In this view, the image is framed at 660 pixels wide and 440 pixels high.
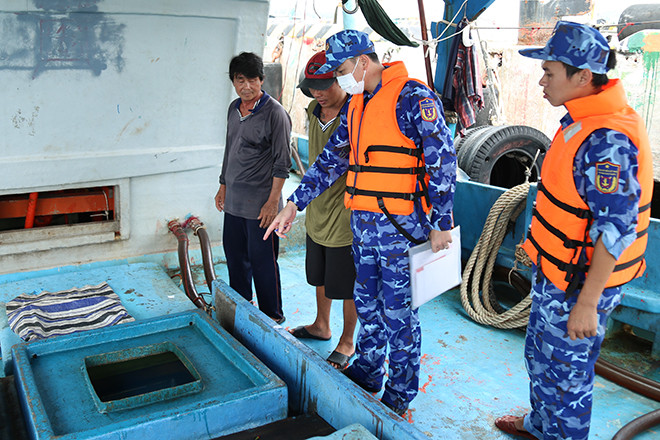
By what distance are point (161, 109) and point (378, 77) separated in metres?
2.26

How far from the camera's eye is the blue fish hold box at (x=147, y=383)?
2.03 m

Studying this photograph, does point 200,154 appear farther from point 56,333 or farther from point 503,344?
point 503,344

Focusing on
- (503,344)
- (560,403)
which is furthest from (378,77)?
(503,344)

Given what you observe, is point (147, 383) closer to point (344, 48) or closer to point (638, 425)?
point (344, 48)

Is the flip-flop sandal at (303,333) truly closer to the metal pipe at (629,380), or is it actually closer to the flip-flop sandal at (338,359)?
the flip-flop sandal at (338,359)

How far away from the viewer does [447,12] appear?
4.94 meters

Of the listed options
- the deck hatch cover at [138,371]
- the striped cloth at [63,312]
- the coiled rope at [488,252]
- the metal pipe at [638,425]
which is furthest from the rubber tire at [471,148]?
the deck hatch cover at [138,371]

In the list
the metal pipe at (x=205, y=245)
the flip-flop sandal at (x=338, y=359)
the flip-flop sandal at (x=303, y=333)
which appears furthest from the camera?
the metal pipe at (x=205, y=245)

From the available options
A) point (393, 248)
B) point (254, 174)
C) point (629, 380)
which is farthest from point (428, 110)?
point (629, 380)

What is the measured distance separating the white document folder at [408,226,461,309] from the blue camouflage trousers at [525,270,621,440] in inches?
17.1

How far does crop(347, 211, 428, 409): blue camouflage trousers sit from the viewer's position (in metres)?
2.77

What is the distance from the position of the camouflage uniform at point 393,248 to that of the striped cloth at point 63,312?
136 cm

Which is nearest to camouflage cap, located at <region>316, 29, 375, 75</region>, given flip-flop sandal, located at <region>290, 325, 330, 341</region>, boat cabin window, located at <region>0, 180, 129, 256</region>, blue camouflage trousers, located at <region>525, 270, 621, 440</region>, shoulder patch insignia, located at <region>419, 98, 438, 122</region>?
shoulder patch insignia, located at <region>419, 98, 438, 122</region>

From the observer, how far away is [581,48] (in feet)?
7.05
